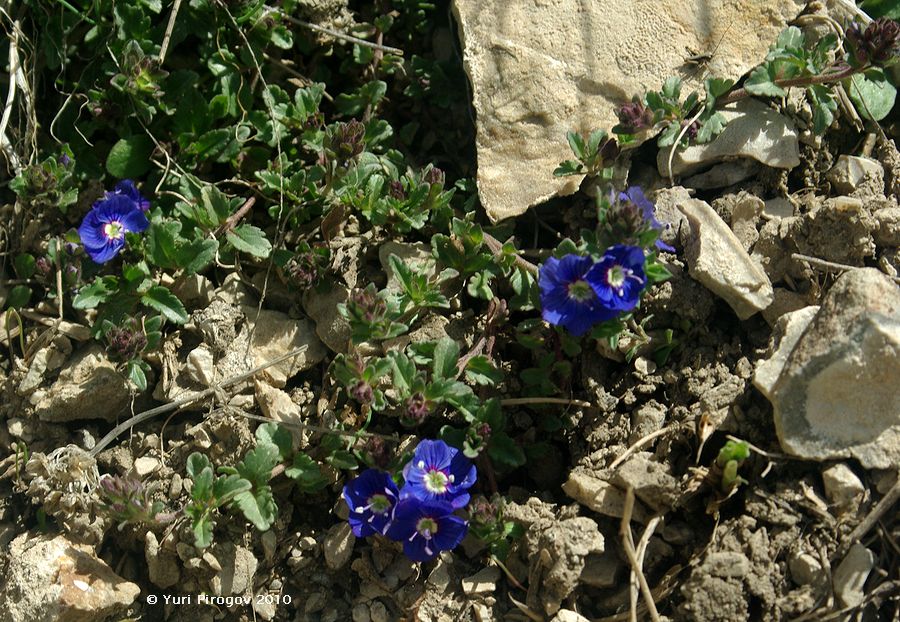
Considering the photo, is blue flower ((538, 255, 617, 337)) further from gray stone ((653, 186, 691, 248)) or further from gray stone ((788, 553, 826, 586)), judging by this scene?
gray stone ((788, 553, 826, 586))

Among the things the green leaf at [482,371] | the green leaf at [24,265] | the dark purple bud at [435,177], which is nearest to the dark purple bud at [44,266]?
the green leaf at [24,265]

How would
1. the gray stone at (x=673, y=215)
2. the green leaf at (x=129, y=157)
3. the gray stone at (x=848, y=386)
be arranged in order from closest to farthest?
the gray stone at (x=848, y=386)
the gray stone at (x=673, y=215)
the green leaf at (x=129, y=157)

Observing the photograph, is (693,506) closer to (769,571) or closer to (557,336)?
(769,571)

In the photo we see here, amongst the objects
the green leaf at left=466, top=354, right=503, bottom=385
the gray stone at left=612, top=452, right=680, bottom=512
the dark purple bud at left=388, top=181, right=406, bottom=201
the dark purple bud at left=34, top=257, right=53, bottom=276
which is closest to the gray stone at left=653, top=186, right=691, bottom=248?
the green leaf at left=466, top=354, right=503, bottom=385

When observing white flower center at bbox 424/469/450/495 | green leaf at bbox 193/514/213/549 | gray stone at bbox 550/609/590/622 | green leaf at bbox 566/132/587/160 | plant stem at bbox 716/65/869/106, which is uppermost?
plant stem at bbox 716/65/869/106

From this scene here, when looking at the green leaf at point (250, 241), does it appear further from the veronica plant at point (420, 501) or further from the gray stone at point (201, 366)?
the veronica plant at point (420, 501)

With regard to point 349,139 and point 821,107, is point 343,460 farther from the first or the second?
point 821,107
